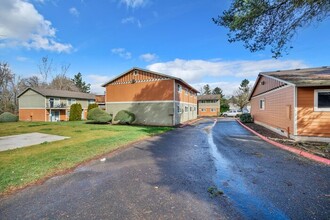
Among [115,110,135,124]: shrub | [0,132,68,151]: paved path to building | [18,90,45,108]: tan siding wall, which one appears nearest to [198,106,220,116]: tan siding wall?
[115,110,135,124]: shrub

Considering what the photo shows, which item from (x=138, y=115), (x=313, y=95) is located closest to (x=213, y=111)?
(x=138, y=115)

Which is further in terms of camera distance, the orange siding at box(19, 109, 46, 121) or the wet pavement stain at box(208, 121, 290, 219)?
the orange siding at box(19, 109, 46, 121)

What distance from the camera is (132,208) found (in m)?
3.53

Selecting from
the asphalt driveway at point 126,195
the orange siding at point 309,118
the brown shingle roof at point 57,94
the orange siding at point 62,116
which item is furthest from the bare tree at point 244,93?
the asphalt driveway at point 126,195

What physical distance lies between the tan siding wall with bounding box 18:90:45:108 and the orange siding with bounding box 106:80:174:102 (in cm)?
1751

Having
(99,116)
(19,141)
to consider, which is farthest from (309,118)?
(99,116)

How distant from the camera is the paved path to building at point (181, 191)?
11.1 ft

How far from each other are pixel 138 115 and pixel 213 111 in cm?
3503

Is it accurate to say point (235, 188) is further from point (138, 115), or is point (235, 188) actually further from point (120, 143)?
point (138, 115)

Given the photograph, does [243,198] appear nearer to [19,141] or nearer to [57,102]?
[19,141]

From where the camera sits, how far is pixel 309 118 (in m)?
9.98

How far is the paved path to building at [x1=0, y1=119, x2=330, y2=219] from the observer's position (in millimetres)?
3381

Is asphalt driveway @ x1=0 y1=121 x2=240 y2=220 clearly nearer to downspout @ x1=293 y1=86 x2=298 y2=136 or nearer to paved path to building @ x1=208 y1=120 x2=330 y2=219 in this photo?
paved path to building @ x1=208 y1=120 x2=330 y2=219

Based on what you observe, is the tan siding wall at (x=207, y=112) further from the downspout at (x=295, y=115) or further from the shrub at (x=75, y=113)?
the downspout at (x=295, y=115)
